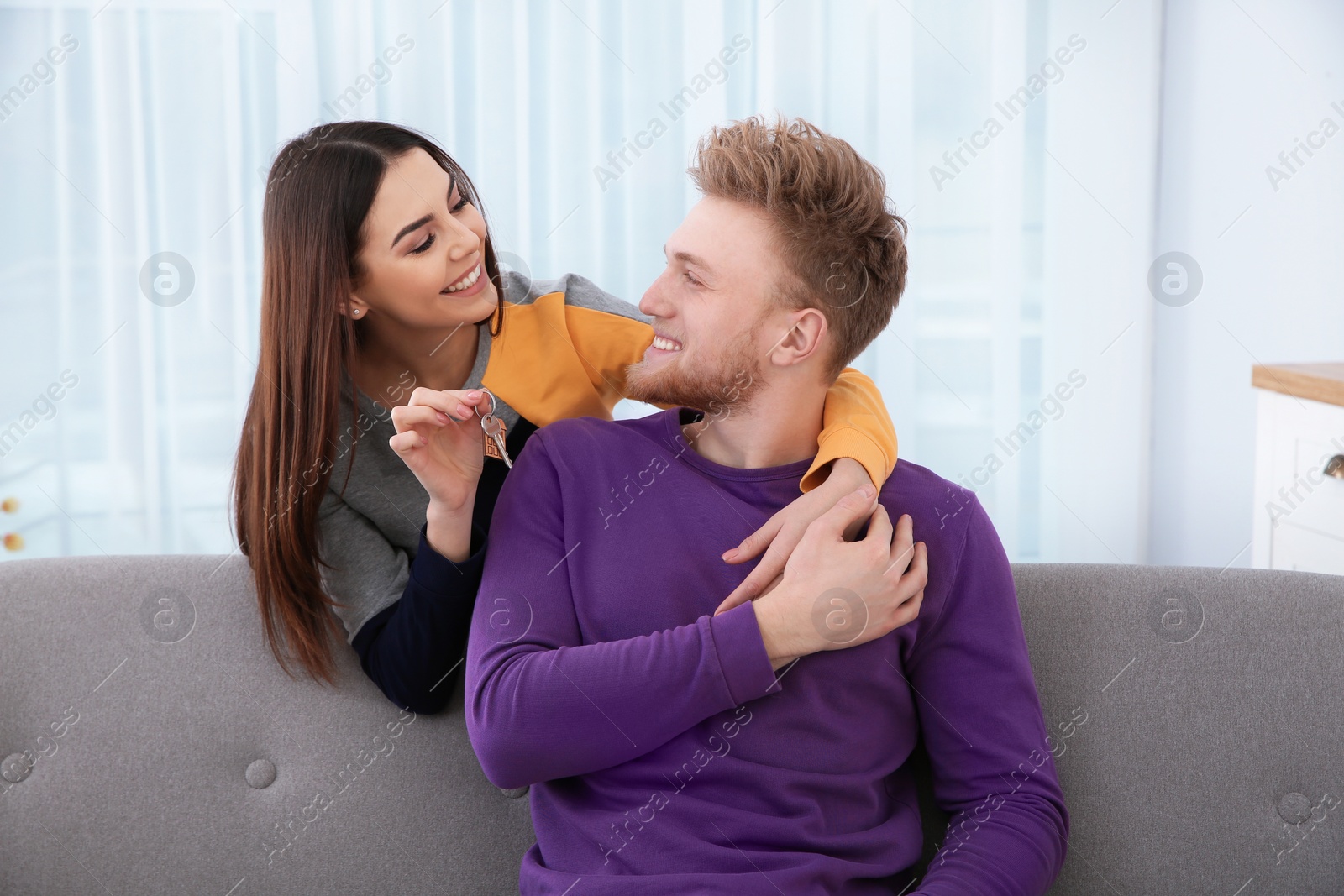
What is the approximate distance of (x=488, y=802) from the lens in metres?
1.28

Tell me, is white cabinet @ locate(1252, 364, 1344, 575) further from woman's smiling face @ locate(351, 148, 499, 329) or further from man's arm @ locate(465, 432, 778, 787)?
woman's smiling face @ locate(351, 148, 499, 329)

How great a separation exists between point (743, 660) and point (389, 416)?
642 millimetres

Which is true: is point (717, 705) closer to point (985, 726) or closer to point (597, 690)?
point (597, 690)

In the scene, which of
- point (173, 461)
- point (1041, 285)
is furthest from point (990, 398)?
point (173, 461)

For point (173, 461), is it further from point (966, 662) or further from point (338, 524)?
point (966, 662)

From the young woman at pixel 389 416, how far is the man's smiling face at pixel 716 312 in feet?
0.45

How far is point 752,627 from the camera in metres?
1.05

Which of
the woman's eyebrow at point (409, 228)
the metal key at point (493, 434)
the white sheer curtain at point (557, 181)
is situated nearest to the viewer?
the metal key at point (493, 434)

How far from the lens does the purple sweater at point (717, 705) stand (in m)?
1.06

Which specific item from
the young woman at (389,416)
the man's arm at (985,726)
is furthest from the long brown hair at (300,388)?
the man's arm at (985,726)

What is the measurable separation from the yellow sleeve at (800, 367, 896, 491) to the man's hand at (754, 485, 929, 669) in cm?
7

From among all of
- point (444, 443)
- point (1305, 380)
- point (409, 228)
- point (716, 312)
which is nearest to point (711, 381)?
point (716, 312)

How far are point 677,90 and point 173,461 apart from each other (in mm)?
1757

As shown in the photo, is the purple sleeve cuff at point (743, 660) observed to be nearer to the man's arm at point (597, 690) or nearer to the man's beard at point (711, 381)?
the man's arm at point (597, 690)
